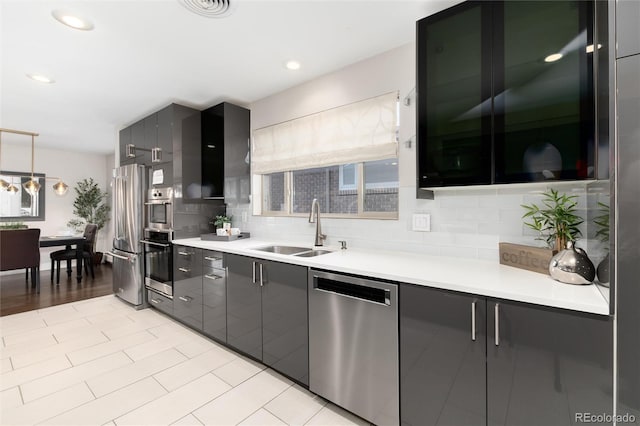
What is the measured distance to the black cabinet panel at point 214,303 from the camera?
2523 millimetres

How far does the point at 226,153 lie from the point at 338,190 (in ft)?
4.50

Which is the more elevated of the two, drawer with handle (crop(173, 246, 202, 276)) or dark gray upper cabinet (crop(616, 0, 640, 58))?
dark gray upper cabinet (crop(616, 0, 640, 58))

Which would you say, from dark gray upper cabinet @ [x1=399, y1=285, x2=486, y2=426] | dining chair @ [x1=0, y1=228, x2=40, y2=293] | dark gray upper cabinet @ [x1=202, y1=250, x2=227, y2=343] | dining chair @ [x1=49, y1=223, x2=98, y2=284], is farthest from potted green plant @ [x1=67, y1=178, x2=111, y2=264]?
dark gray upper cabinet @ [x1=399, y1=285, x2=486, y2=426]

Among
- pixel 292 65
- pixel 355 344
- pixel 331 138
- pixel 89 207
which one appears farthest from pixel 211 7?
pixel 89 207

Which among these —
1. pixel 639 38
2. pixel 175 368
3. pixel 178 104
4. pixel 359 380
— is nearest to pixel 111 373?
pixel 175 368

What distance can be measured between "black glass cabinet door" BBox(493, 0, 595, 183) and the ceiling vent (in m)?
1.54

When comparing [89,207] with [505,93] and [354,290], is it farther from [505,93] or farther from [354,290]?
[505,93]

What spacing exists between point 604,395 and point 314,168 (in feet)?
8.03

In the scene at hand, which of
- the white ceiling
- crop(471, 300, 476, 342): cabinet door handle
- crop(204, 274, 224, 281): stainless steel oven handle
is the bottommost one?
crop(204, 274, 224, 281): stainless steel oven handle

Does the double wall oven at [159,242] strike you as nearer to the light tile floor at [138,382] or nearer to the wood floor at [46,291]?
the light tile floor at [138,382]

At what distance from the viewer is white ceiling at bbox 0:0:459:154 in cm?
182

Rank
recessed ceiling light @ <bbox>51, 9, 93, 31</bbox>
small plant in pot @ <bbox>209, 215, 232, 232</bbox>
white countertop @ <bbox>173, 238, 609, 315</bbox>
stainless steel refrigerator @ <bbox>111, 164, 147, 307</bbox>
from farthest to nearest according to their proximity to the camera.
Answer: stainless steel refrigerator @ <bbox>111, 164, 147, 307</bbox> < small plant in pot @ <bbox>209, 215, 232, 232</bbox> < recessed ceiling light @ <bbox>51, 9, 93, 31</bbox> < white countertop @ <bbox>173, 238, 609, 315</bbox>

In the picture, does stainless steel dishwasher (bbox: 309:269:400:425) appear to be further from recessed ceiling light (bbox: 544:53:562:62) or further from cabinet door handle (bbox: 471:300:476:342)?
recessed ceiling light (bbox: 544:53:562:62)

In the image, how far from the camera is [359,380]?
1.65m
